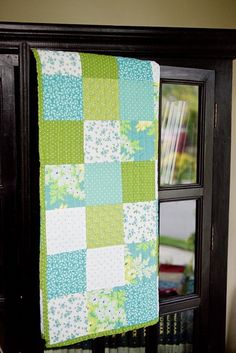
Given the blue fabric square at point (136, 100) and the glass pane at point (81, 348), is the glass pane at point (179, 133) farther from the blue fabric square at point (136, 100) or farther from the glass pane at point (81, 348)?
the glass pane at point (81, 348)

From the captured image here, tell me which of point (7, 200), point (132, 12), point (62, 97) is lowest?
point (7, 200)

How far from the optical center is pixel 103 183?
5.01 feet

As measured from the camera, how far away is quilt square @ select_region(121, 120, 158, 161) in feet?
5.10

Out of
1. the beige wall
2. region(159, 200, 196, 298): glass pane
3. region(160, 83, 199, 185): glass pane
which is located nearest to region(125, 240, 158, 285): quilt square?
region(159, 200, 196, 298): glass pane

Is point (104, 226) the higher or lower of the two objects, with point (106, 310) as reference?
higher

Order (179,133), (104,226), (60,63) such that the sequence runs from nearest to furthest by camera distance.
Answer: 1. (60,63)
2. (104,226)
3. (179,133)

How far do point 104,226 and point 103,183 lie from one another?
162mm

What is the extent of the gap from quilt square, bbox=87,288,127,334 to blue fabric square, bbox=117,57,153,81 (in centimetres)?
81

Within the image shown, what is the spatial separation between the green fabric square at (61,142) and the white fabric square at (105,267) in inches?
13.9

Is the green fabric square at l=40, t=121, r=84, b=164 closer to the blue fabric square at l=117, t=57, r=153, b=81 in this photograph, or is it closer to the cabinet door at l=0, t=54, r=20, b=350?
the cabinet door at l=0, t=54, r=20, b=350

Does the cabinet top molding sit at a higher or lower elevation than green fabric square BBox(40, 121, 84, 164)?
higher

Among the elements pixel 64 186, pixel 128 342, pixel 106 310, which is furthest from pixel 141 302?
pixel 64 186

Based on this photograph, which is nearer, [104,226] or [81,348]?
[104,226]

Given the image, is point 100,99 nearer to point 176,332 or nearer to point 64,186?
point 64,186
